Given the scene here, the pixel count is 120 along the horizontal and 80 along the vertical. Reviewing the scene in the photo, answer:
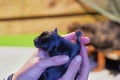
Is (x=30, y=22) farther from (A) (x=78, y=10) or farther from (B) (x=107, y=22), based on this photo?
(B) (x=107, y=22)

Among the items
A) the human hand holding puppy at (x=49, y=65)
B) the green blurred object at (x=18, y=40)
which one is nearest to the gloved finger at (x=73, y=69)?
the human hand holding puppy at (x=49, y=65)

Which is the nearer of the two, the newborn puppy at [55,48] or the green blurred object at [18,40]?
the newborn puppy at [55,48]

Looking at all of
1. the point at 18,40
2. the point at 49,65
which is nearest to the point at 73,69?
the point at 49,65

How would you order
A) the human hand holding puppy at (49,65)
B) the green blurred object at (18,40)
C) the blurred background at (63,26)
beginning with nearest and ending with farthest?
the human hand holding puppy at (49,65) → the blurred background at (63,26) → the green blurred object at (18,40)

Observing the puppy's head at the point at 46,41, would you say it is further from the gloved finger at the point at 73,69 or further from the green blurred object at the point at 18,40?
the green blurred object at the point at 18,40

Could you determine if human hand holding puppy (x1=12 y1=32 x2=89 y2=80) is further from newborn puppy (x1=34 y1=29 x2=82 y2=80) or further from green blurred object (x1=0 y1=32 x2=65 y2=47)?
green blurred object (x1=0 y1=32 x2=65 y2=47)

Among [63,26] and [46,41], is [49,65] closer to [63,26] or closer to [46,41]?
[46,41]

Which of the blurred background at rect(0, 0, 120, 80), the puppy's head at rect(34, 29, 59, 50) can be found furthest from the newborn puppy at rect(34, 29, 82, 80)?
the blurred background at rect(0, 0, 120, 80)
